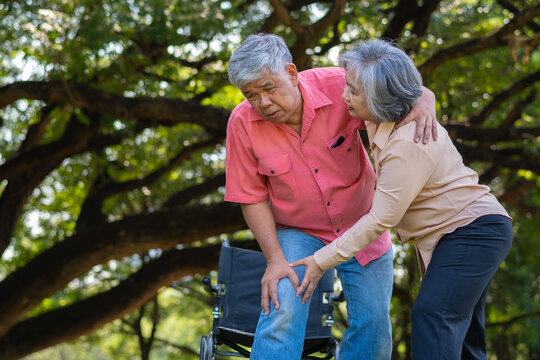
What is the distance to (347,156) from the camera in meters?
2.94

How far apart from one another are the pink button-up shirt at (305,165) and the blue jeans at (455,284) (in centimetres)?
56

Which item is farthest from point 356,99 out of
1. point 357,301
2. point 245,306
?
point 245,306

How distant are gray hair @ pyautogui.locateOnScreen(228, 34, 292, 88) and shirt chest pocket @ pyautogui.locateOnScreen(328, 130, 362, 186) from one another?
1.44ft

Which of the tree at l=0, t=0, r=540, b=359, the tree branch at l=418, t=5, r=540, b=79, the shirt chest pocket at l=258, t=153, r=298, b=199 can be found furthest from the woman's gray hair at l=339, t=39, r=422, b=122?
the tree branch at l=418, t=5, r=540, b=79

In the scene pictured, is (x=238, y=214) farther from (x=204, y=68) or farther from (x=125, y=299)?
(x=204, y=68)

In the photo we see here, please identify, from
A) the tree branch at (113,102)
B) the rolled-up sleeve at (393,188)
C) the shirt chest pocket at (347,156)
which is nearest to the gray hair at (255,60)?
the shirt chest pocket at (347,156)

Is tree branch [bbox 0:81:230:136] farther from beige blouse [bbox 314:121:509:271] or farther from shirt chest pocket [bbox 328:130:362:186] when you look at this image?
beige blouse [bbox 314:121:509:271]

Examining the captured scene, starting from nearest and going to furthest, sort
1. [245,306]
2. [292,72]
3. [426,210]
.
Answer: [426,210] → [292,72] → [245,306]

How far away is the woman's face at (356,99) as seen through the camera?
253cm

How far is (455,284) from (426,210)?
0.33 m

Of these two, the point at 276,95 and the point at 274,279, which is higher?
the point at 276,95

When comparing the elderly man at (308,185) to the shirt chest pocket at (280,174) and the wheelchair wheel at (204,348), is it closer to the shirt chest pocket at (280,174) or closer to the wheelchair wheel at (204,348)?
the shirt chest pocket at (280,174)

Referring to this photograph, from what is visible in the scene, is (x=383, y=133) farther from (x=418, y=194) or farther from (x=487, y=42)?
(x=487, y=42)

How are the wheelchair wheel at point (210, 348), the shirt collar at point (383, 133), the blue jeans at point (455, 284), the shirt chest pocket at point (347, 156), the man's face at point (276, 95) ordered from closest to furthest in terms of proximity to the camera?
the blue jeans at point (455, 284) < the shirt collar at point (383, 133) < the man's face at point (276, 95) < the shirt chest pocket at point (347, 156) < the wheelchair wheel at point (210, 348)
